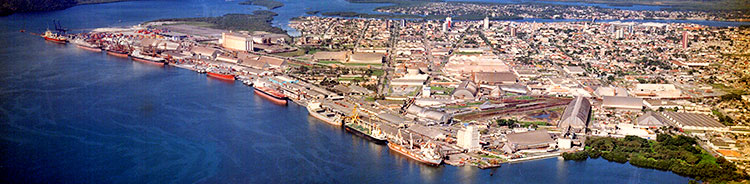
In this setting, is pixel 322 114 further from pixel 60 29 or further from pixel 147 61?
pixel 60 29

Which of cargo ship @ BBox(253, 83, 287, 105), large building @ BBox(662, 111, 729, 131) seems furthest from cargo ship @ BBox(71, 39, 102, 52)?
large building @ BBox(662, 111, 729, 131)

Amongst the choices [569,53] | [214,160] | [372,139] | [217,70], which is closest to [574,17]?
[569,53]

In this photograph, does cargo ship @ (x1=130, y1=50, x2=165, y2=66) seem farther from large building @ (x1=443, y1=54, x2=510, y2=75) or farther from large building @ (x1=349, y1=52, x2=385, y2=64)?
large building @ (x1=443, y1=54, x2=510, y2=75)

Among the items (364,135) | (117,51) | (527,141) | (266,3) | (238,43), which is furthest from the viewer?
(266,3)

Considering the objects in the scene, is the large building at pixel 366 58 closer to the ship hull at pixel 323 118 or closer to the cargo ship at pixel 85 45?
the ship hull at pixel 323 118

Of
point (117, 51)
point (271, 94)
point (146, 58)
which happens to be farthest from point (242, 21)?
point (271, 94)
